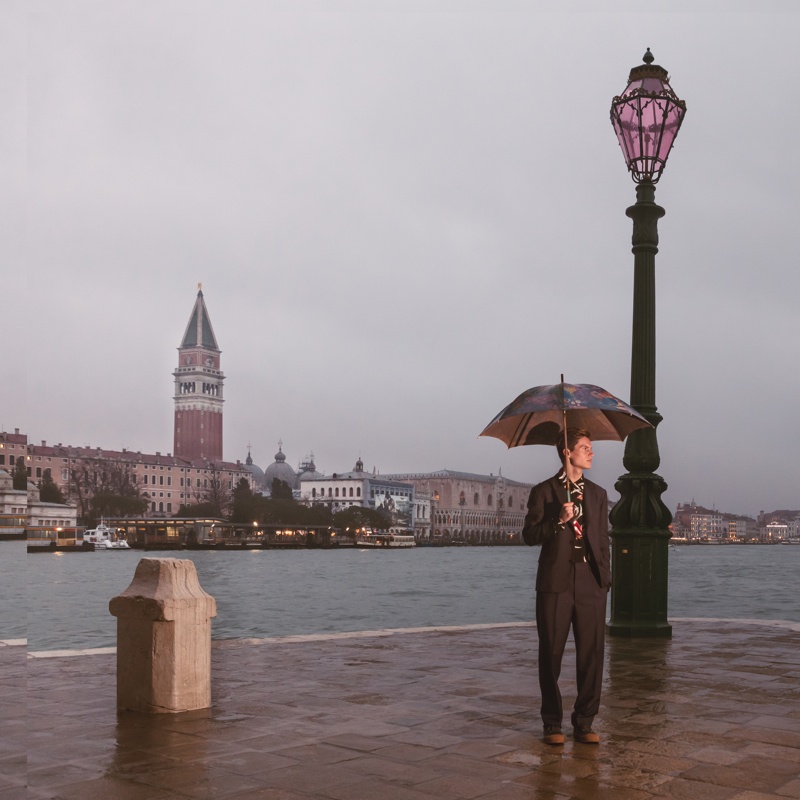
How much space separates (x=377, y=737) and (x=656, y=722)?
158 cm

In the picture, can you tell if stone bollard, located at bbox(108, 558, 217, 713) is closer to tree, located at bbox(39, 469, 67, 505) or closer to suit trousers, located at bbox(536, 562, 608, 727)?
suit trousers, located at bbox(536, 562, 608, 727)

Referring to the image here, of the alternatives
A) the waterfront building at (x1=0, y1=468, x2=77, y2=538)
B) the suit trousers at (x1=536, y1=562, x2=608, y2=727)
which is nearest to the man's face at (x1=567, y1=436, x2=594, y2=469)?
the suit trousers at (x1=536, y1=562, x2=608, y2=727)

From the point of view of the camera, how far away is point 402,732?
5.51 metres

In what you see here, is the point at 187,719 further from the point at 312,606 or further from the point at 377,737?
the point at 312,606

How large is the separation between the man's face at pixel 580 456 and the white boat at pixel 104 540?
107317mm

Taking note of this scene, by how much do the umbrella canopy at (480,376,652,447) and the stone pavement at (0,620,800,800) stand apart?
5.28ft

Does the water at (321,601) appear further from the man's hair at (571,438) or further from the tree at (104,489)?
the tree at (104,489)

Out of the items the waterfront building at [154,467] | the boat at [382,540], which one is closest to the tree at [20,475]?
the waterfront building at [154,467]

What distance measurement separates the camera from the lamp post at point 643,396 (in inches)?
382

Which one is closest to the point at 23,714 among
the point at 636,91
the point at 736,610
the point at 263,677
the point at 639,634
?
the point at 263,677

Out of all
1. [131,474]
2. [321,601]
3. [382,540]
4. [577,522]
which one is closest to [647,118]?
[577,522]

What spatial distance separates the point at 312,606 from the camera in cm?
3634

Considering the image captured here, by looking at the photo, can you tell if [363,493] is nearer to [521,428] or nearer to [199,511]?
[199,511]

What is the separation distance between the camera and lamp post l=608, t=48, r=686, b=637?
9.70 m
